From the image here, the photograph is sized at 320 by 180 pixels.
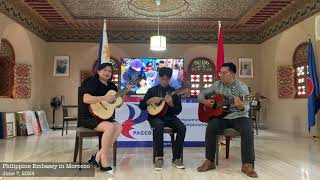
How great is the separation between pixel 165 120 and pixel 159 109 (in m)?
0.16

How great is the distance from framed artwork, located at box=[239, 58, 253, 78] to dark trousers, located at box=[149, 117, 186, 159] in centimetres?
664

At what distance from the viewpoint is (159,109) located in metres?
3.66

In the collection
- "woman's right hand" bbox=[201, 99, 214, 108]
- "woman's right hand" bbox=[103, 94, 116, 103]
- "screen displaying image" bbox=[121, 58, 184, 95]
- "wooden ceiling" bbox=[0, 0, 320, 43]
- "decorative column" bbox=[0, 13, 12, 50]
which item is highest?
"wooden ceiling" bbox=[0, 0, 320, 43]

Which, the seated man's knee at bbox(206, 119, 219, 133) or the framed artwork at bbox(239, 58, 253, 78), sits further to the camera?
the framed artwork at bbox(239, 58, 253, 78)

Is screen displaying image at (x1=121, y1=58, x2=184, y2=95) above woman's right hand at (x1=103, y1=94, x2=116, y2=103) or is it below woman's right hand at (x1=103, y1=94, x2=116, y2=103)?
above

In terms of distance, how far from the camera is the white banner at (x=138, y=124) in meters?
4.92

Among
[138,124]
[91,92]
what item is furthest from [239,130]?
[138,124]

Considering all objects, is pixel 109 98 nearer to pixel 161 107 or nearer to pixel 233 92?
pixel 161 107

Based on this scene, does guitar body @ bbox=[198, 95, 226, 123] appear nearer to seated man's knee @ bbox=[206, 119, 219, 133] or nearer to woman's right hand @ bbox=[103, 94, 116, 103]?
→ seated man's knee @ bbox=[206, 119, 219, 133]

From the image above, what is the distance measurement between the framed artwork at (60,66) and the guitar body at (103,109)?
6767mm

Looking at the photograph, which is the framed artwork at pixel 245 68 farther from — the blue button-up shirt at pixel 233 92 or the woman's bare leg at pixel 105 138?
the woman's bare leg at pixel 105 138

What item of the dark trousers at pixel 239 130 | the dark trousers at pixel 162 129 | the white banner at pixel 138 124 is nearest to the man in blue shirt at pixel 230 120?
the dark trousers at pixel 239 130

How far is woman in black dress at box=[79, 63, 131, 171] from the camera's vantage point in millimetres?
3139

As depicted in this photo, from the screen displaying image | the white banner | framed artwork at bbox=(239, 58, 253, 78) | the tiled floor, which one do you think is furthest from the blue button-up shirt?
framed artwork at bbox=(239, 58, 253, 78)
